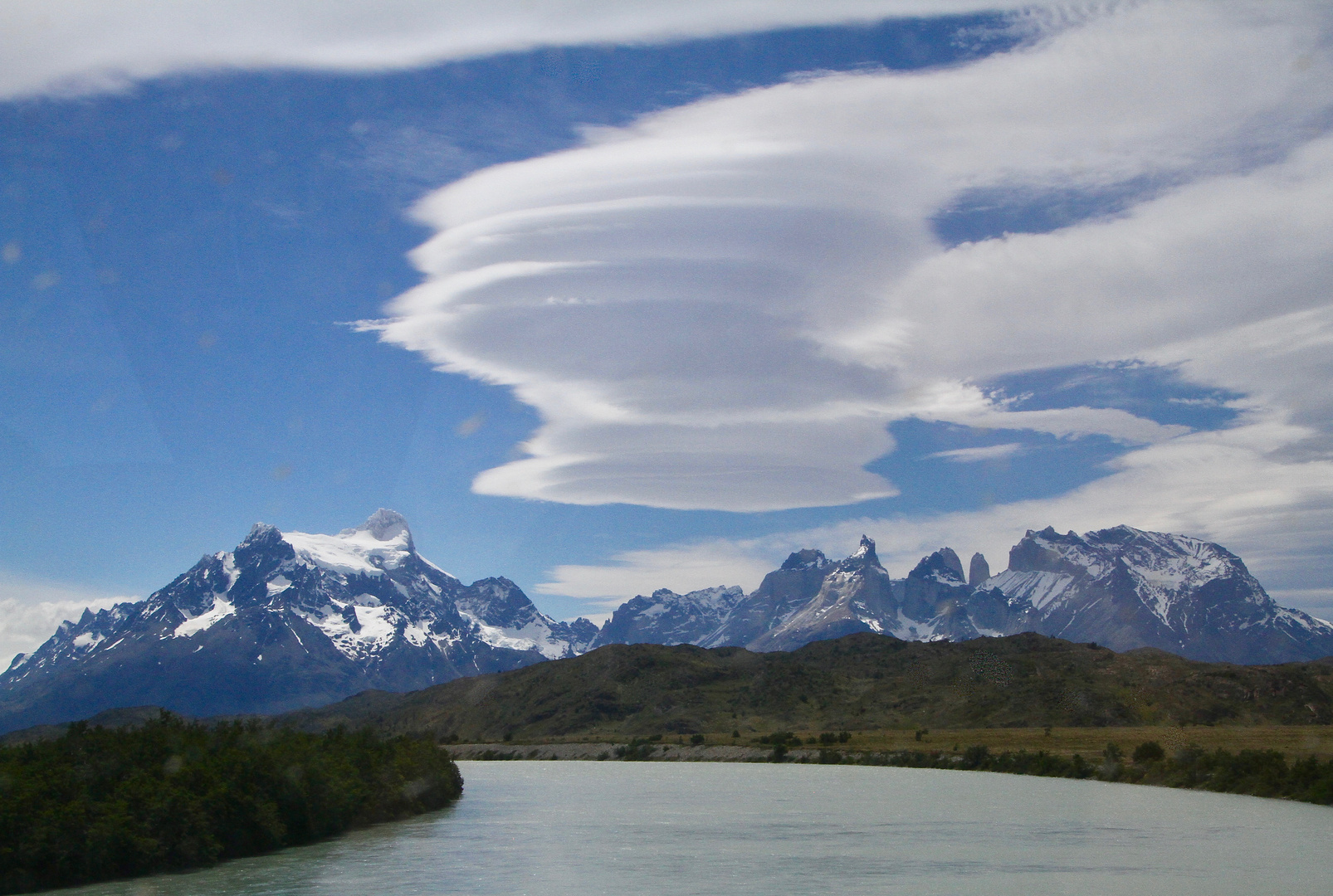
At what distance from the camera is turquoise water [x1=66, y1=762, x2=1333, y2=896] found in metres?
46.1

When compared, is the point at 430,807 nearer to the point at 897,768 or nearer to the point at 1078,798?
the point at 1078,798

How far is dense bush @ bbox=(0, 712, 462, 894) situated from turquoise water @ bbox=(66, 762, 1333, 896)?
63.5 inches

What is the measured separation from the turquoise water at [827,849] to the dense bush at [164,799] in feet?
5.29

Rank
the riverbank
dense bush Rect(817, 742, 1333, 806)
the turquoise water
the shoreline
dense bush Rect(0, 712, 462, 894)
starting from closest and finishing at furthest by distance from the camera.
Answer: dense bush Rect(0, 712, 462, 894) → the turquoise water → dense bush Rect(817, 742, 1333, 806) → the shoreline → the riverbank

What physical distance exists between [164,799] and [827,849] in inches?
1250

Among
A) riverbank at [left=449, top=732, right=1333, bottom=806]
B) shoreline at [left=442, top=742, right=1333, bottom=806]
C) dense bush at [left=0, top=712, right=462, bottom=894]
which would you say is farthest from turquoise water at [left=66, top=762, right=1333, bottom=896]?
riverbank at [left=449, top=732, right=1333, bottom=806]

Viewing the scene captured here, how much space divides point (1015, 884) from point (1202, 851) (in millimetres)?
14692

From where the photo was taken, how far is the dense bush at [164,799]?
145ft

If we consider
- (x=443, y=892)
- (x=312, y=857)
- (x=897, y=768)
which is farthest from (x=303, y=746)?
(x=897, y=768)

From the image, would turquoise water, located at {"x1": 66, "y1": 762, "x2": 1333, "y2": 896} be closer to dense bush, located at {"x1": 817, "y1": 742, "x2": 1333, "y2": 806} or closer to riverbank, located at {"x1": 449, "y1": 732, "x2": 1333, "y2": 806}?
dense bush, located at {"x1": 817, "y1": 742, "x2": 1333, "y2": 806}

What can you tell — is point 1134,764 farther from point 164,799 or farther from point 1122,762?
point 164,799

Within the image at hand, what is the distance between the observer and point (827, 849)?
192ft

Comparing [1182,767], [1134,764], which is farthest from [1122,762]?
[1182,767]

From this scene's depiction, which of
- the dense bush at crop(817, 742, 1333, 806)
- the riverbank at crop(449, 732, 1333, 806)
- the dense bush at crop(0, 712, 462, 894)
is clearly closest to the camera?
the dense bush at crop(0, 712, 462, 894)
